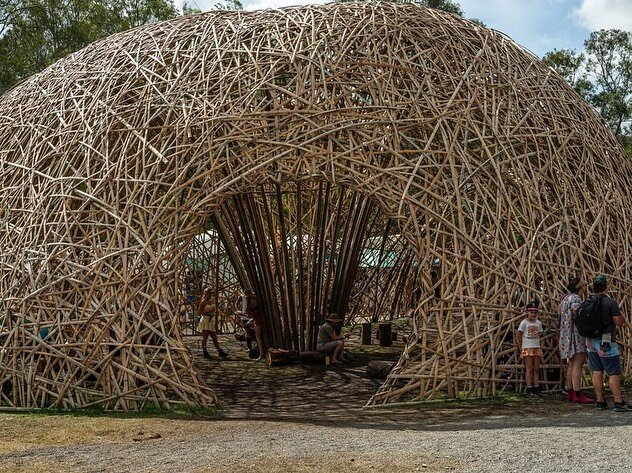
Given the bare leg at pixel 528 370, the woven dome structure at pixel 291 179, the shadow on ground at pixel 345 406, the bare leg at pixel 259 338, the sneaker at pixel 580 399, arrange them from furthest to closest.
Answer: the bare leg at pixel 259 338, the bare leg at pixel 528 370, the woven dome structure at pixel 291 179, the sneaker at pixel 580 399, the shadow on ground at pixel 345 406

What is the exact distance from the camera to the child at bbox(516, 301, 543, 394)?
354 inches

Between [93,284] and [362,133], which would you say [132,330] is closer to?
[93,284]

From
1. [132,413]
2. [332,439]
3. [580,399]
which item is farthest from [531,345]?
[132,413]

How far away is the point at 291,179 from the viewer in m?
9.80

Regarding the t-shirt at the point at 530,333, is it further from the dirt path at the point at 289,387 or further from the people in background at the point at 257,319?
the people in background at the point at 257,319

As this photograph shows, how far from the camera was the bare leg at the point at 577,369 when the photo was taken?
29.3 ft

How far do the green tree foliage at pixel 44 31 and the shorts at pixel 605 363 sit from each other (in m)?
23.0

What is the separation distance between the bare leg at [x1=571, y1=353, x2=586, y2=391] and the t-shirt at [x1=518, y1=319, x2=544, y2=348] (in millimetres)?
461

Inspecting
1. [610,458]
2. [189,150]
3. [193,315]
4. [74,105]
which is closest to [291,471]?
[610,458]

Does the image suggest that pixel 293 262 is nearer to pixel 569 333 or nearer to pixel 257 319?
pixel 257 319

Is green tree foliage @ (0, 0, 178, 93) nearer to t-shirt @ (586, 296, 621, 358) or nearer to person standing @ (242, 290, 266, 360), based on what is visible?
person standing @ (242, 290, 266, 360)

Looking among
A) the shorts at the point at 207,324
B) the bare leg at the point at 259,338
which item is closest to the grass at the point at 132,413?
the bare leg at the point at 259,338

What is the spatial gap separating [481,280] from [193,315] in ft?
32.5

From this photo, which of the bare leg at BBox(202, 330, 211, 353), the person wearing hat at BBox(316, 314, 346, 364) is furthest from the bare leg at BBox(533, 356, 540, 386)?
the bare leg at BBox(202, 330, 211, 353)
